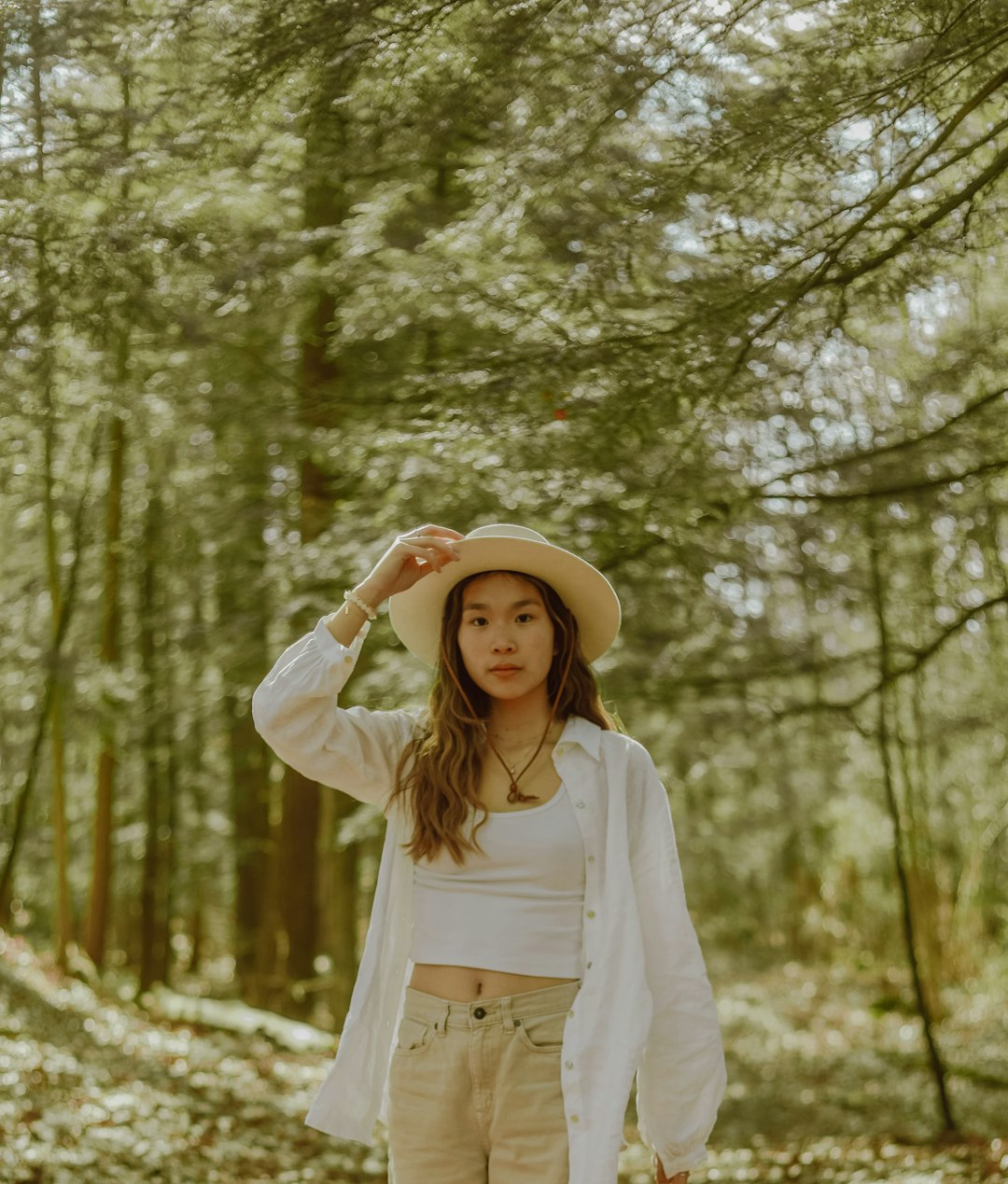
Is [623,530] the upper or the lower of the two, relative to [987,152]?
lower

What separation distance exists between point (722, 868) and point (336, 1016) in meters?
7.80

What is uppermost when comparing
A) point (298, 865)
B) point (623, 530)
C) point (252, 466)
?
point (252, 466)

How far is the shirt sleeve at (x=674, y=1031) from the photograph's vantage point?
2758 millimetres

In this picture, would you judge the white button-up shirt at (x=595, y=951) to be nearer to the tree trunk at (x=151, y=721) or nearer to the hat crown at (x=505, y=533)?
the hat crown at (x=505, y=533)

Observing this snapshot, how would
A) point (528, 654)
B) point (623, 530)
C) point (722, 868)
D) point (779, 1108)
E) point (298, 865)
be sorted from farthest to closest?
1. point (722, 868)
2. point (298, 865)
3. point (779, 1108)
4. point (623, 530)
5. point (528, 654)

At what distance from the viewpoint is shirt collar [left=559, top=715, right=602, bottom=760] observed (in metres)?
2.95

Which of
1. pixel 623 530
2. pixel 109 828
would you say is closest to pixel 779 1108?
pixel 109 828

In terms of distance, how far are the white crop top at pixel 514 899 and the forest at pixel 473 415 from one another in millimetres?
1864

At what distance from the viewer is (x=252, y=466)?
31.1 feet

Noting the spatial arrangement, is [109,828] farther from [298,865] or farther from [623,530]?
[623,530]

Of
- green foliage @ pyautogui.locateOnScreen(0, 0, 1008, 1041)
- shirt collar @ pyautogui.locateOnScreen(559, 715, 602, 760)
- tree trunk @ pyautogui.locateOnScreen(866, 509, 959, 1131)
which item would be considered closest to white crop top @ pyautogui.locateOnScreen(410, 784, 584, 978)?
shirt collar @ pyautogui.locateOnScreen(559, 715, 602, 760)

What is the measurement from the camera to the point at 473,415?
4789 mm

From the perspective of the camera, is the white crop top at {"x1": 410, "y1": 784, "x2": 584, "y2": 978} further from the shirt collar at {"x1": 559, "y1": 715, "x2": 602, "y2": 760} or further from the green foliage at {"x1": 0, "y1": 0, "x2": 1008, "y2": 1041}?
the green foliage at {"x1": 0, "y1": 0, "x2": 1008, "y2": 1041}

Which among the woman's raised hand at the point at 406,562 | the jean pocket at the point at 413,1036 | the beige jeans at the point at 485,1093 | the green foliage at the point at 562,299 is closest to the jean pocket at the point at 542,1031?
the beige jeans at the point at 485,1093
